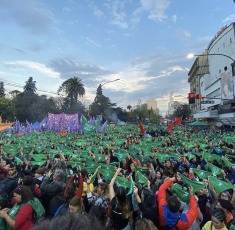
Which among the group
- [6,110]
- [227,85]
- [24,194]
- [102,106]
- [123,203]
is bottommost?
[123,203]

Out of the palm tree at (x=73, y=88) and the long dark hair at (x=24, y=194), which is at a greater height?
the palm tree at (x=73, y=88)

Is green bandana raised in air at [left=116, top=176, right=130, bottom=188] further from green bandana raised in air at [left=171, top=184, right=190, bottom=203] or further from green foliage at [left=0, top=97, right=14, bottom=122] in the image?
green foliage at [left=0, top=97, right=14, bottom=122]

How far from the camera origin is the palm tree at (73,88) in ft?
205

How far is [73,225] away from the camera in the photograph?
4.18 feet

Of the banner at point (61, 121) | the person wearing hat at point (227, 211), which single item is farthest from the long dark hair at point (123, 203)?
the banner at point (61, 121)

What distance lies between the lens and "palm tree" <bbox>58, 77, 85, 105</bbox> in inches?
2457

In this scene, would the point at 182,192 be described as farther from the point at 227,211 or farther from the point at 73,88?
the point at 73,88

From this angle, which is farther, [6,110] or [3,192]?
[6,110]

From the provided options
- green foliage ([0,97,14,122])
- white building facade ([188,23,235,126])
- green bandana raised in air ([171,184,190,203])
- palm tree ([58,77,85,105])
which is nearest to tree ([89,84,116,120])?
palm tree ([58,77,85,105])

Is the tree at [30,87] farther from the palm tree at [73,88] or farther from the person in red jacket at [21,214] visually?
the person in red jacket at [21,214]

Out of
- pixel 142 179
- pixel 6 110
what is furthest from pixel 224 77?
pixel 6 110

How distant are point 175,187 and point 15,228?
298 cm

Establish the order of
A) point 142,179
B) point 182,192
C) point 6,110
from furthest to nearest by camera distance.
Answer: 1. point 6,110
2. point 142,179
3. point 182,192

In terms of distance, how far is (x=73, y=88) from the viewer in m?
62.8
